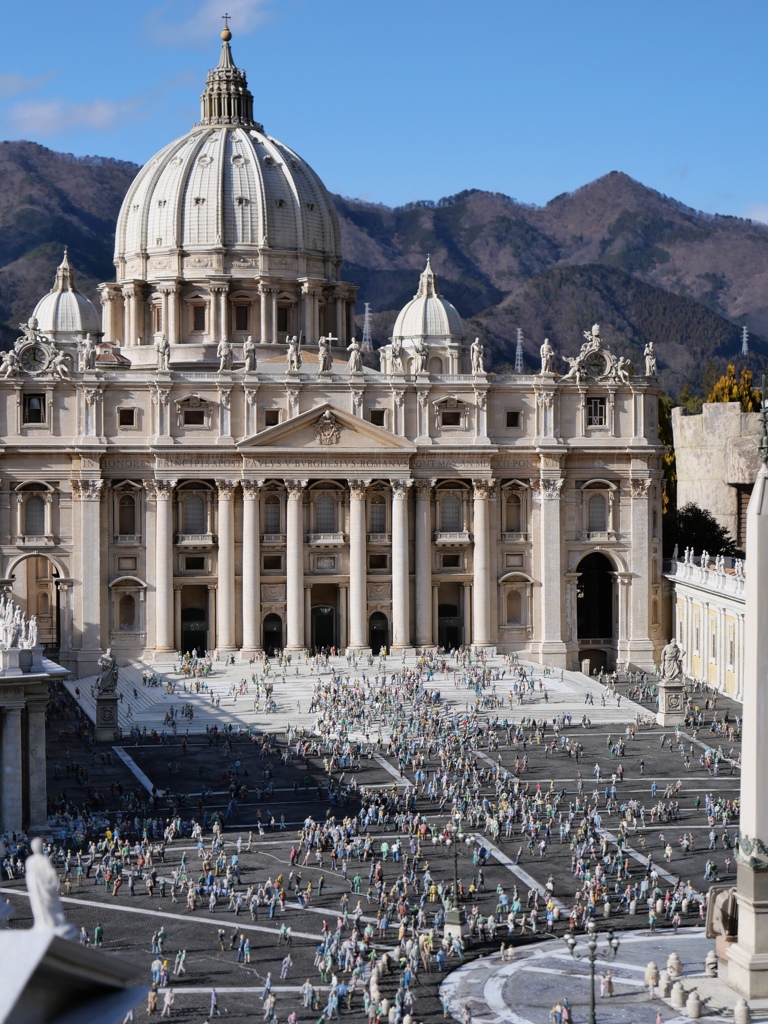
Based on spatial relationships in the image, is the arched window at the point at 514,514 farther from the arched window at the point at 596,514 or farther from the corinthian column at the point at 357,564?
the corinthian column at the point at 357,564

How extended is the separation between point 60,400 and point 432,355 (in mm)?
24218

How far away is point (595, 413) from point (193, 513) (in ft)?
79.5

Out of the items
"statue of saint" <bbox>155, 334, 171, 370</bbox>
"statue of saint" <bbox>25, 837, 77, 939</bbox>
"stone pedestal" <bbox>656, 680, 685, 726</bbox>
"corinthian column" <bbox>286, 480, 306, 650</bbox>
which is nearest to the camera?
"statue of saint" <bbox>25, 837, 77, 939</bbox>

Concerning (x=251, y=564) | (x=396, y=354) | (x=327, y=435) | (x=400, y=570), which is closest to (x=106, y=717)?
(x=251, y=564)

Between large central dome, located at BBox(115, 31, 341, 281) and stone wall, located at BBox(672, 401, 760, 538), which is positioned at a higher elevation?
large central dome, located at BBox(115, 31, 341, 281)

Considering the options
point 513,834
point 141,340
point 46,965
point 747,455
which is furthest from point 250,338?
point 46,965

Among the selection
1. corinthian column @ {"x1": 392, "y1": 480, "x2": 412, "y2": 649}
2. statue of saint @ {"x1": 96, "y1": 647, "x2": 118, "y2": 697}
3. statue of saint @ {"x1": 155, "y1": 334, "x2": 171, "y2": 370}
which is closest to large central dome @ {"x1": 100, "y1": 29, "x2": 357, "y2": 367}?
statue of saint @ {"x1": 155, "y1": 334, "x2": 171, "y2": 370}

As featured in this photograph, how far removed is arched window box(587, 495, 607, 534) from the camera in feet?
328

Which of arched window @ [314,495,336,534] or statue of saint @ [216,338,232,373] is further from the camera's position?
arched window @ [314,495,336,534]

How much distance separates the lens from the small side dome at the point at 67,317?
342 feet

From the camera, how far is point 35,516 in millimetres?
94938

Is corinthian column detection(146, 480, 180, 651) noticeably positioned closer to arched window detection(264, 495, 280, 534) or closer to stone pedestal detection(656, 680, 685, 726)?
arched window detection(264, 495, 280, 534)

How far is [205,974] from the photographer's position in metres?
39.7

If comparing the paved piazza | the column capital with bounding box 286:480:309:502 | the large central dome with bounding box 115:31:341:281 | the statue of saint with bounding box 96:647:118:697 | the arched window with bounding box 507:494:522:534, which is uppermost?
the large central dome with bounding box 115:31:341:281
